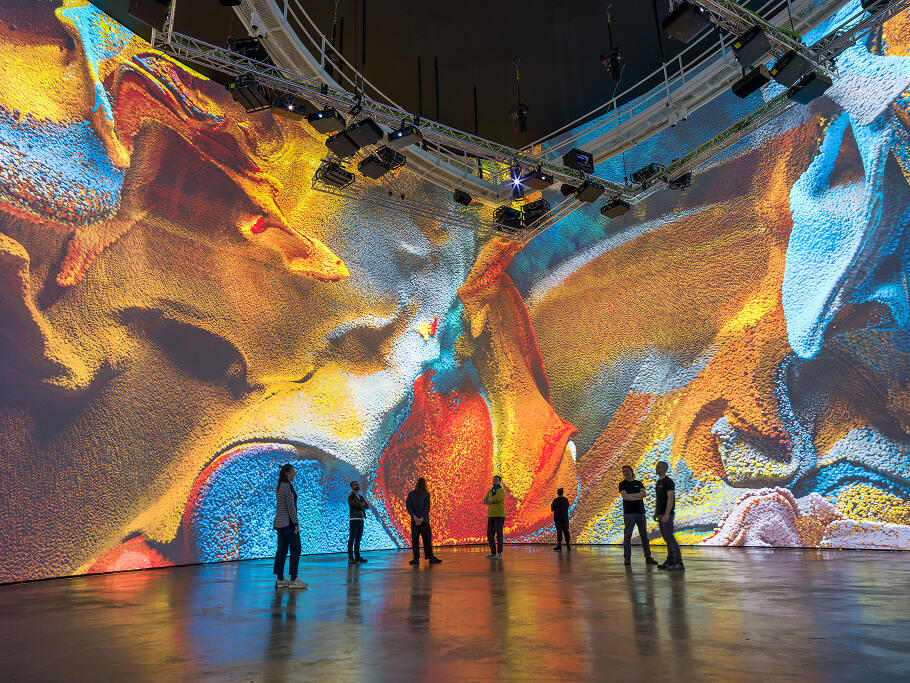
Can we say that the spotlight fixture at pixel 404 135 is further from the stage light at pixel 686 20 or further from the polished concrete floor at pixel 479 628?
the polished concrete floor at pixel 479 628

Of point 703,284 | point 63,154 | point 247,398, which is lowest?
point 247,398

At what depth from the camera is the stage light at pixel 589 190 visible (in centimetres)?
1109

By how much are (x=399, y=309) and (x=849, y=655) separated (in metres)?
11.1

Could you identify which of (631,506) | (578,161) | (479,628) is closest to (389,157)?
(578,161)

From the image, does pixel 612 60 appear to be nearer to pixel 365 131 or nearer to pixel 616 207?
pixel 616 207

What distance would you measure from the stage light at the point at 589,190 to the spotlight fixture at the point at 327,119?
14.6 feet

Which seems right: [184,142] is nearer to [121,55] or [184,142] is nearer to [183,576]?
[121,55]

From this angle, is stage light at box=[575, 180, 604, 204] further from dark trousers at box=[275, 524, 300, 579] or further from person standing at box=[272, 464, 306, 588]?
dark trousers at box=[275, 524, 300, 579]

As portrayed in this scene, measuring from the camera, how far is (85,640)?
10.8ft

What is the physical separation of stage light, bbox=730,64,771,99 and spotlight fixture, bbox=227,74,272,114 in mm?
6774

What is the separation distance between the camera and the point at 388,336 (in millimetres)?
12711

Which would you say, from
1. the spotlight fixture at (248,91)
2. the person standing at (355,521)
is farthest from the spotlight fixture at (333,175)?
the person standing at (355,521)

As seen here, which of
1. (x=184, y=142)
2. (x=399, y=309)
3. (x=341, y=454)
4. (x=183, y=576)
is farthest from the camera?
(x=399, y=309)

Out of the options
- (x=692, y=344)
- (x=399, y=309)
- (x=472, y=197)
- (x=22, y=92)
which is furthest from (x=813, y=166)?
(x=22, y=92)
